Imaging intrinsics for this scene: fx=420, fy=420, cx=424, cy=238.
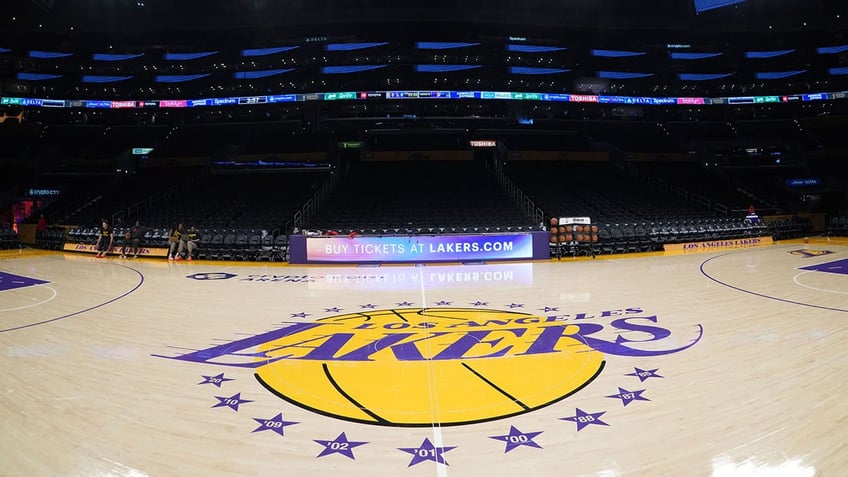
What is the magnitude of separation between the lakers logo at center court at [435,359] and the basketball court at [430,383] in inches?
1.2

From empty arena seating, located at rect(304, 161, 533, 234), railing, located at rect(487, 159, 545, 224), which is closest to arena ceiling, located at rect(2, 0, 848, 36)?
empty arena seating, located at rect(304, 161, 533, 234)

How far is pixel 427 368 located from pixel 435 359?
285 millimetres

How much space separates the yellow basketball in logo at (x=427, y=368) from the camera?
3.53 metres

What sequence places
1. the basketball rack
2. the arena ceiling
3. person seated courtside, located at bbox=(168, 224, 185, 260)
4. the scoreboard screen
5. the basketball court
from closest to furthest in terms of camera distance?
the basketball court → the basketball rack → person seated courtside, located at bbox=(168, 224, 185, 260) → the scoreboard screen → the arena ceiling

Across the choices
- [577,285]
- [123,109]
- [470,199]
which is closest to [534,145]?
[470,199]

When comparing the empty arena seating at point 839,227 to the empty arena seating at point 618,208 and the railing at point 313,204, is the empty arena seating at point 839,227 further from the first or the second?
the railing at point 313,204

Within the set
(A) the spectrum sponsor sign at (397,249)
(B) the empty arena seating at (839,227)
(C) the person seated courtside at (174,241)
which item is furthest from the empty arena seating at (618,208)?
(C) the person seated courtside at (174,241)

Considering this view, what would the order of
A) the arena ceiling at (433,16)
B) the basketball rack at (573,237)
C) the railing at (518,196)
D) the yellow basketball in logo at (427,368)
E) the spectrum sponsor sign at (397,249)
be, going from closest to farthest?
the yellow basketball in logo at (427,368) < the spectrum sponsor sign at (397,249) < the basketball rack at (573,237) < the railing at (518,196) < the arena ceiling at (433,16)

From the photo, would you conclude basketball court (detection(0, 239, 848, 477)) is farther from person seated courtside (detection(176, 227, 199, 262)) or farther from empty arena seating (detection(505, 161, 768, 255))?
empty arena seating (detection(505, 161, 768, 255))

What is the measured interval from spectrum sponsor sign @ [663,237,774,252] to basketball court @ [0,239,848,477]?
24.5ft

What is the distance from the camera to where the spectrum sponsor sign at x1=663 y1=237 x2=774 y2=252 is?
15.9 m

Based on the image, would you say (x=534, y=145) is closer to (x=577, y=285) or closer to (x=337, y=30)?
(x=337, y=30)

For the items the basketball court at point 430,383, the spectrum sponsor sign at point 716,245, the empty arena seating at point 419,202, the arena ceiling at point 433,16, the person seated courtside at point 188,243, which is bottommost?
the basketball court at point 430,383

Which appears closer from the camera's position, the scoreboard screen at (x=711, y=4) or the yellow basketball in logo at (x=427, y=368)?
the yellow basketball in logo at (x=427, y=368)
